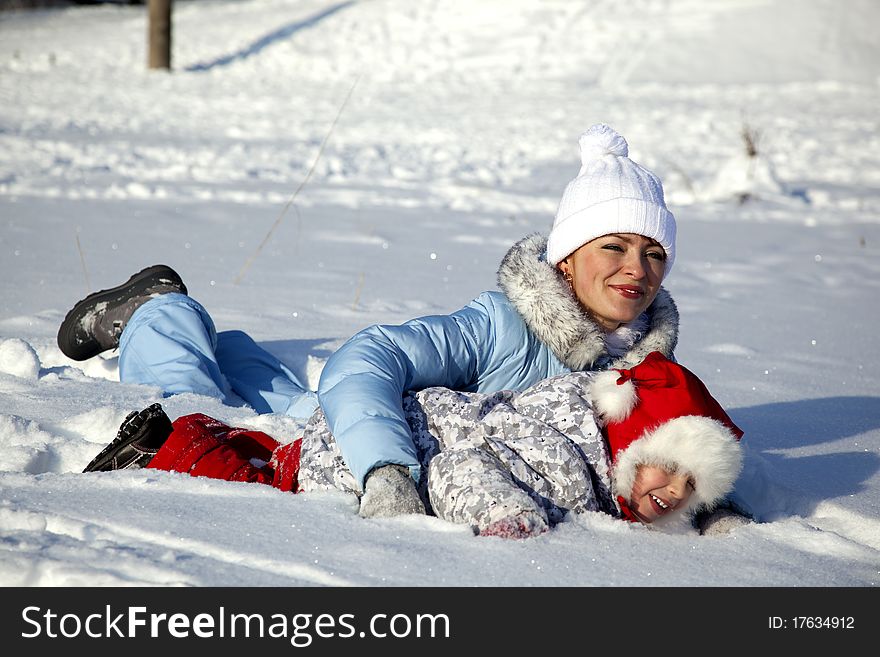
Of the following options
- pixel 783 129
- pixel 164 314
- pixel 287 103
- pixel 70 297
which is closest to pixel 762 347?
pixel 164 314

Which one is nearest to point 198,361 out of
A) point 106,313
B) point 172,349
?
point 172,349

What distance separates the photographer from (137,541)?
200cm

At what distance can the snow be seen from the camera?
6.91 ft

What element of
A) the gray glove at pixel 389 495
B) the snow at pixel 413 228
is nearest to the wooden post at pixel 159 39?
the snow at pixel 413 228

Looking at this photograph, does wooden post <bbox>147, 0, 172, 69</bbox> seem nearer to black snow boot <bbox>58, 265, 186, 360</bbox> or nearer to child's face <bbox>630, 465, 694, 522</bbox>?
black snow boot <bbox>58, 265, 186, 360</bbox>

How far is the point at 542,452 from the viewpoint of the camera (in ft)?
7.77

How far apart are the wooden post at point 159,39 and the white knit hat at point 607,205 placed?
40.0 feet

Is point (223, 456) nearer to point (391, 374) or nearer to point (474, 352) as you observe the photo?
point (391, 374)

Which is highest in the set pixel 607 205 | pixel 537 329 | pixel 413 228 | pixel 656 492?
pixel 607 205

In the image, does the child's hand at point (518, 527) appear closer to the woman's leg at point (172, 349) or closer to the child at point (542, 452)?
the child at point (542, 452)

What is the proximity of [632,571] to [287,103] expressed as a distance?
1033 cm

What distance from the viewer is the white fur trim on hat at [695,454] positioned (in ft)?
7.59

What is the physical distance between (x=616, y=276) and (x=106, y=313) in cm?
175

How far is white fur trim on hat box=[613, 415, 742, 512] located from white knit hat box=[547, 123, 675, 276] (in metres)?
0.62
